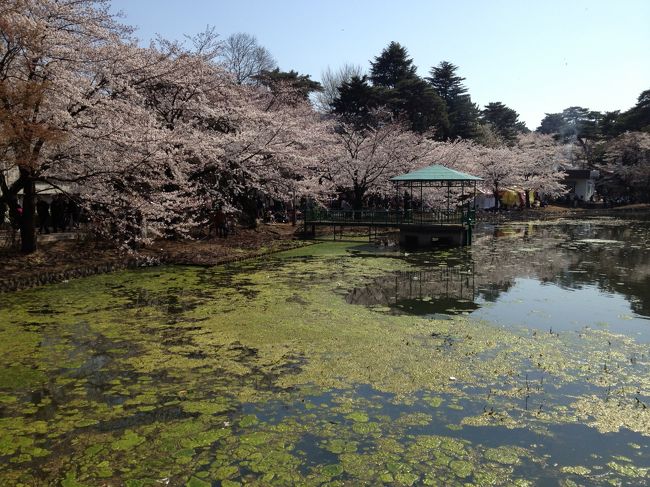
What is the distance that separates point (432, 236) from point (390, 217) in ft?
9.59

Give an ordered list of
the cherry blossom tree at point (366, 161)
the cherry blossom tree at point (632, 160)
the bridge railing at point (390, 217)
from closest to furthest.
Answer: the bridge railing at point (390, 217), the cherry blossom tree at point (366, 161), the cherry blossom tree at point (632, 160)

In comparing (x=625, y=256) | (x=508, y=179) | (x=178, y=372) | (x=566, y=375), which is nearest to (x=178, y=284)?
(x=178, y=372)

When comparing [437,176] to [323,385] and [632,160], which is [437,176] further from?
[632,160]

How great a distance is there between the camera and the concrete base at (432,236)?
70.3 ft

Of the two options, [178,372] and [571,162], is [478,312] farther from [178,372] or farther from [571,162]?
[571,162]

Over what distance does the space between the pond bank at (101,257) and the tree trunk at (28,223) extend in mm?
280

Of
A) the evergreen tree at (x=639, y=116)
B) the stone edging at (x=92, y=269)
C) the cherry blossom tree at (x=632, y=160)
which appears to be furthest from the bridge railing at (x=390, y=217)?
the evergreen tree at (x=639, y=116)

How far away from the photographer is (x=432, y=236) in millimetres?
21859

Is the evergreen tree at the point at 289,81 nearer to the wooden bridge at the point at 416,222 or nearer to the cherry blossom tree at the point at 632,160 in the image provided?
the wooden bridge at the point at 416,222

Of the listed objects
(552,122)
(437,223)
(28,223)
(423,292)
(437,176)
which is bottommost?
(423,292)

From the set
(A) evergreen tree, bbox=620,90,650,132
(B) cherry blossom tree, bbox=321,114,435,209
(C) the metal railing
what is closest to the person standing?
(C) the metal railing

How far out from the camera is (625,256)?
18.6 meters

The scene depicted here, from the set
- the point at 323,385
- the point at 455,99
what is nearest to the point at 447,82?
the point at 455,99

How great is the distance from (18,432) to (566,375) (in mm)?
6610
